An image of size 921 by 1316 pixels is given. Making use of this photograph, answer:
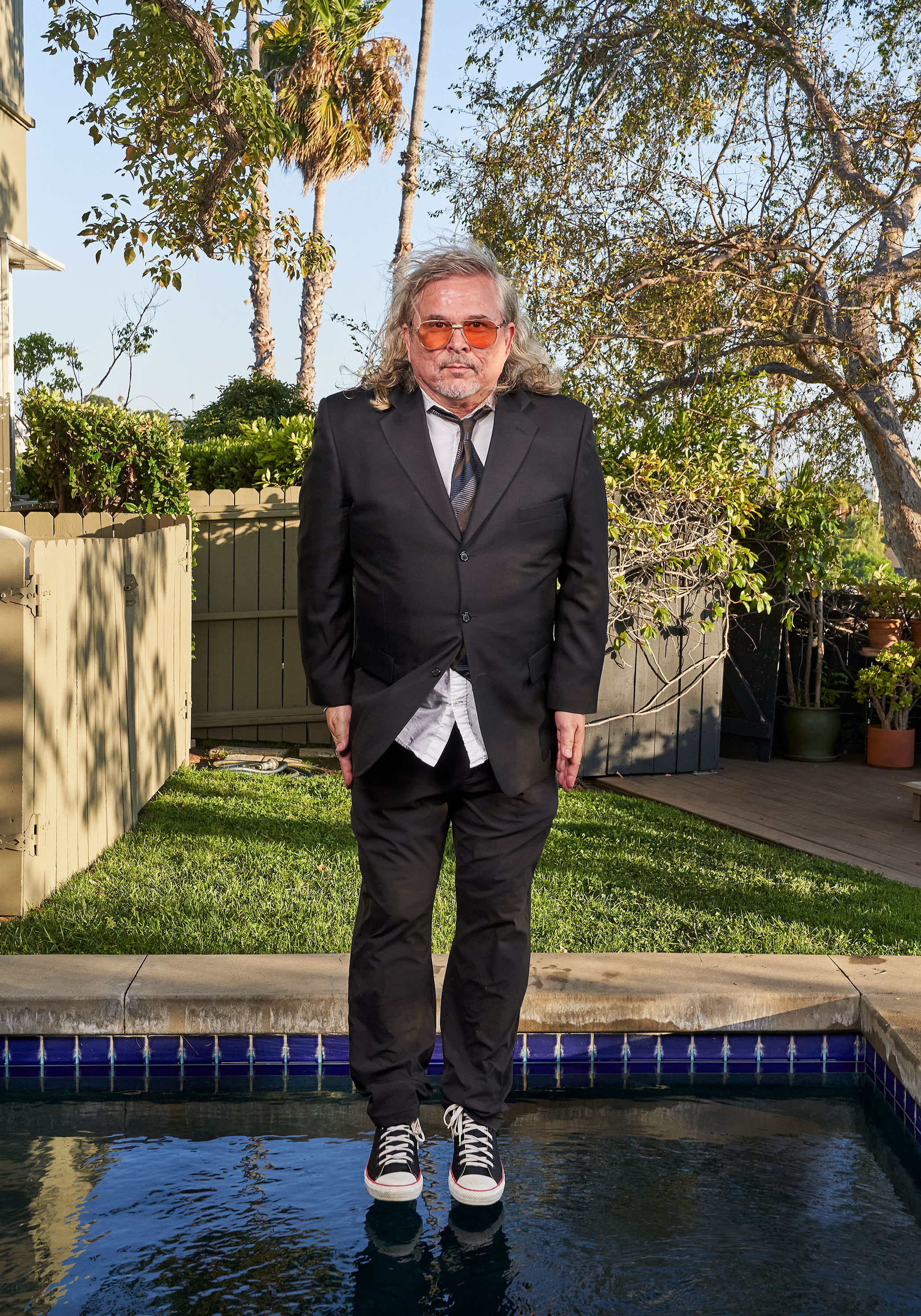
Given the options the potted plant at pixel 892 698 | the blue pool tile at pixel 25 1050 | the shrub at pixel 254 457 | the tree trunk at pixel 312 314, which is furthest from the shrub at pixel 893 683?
the tree trunk at pixel 312 314

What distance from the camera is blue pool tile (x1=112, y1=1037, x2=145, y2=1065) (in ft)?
9.25

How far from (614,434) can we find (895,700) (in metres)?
2.47

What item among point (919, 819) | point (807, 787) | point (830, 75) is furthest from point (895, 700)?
point (830, 75)

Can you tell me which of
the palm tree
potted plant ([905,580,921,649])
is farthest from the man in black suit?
the palm tree

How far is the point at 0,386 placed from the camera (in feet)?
28.8

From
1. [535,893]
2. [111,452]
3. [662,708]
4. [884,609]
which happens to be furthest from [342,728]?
[884,609]

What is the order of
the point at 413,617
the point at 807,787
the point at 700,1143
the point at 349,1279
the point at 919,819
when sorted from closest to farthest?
the point at 349,1279 → the point at 413,617 → the point at 700,1143 → the point at 919,819 → the point at 807,787

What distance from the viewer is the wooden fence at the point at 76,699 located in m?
3.57

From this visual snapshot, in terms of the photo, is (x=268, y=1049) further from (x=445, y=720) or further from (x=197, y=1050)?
(x=445, y=720)

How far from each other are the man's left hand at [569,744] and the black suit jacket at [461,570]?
25mm

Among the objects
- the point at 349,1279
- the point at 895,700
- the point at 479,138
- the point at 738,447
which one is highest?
the point at 479,138

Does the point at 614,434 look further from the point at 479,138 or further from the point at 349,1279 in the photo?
the point at 349,1279

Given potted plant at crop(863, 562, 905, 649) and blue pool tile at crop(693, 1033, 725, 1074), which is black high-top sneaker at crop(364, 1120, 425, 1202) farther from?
potted plant at crop(863, 562, 905, 649)

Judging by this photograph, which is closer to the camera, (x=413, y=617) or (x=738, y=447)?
(x=413, y=617)
